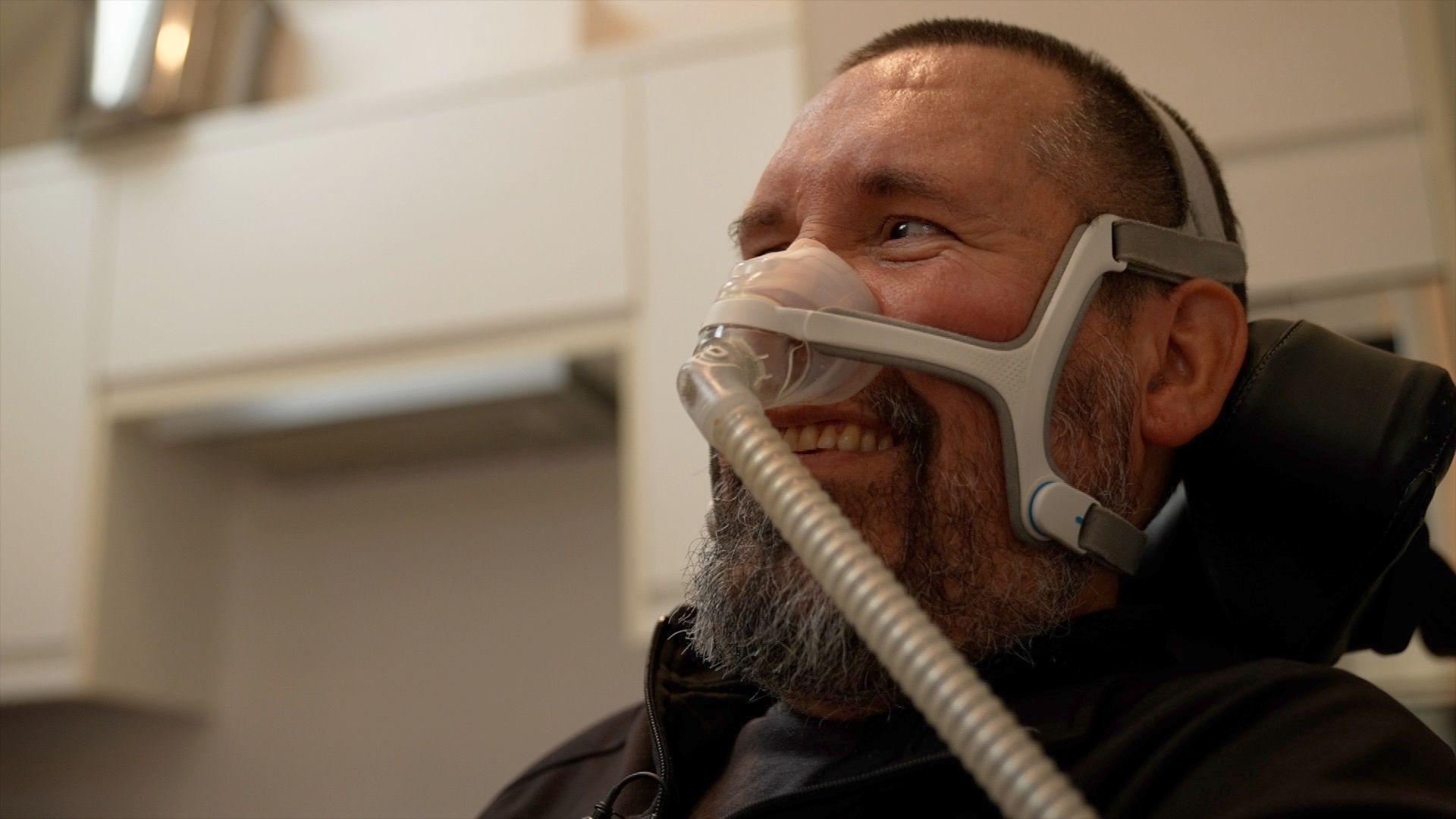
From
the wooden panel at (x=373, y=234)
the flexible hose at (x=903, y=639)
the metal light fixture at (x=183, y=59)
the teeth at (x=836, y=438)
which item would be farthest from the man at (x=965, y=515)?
the metal light fixture at (x=183, y=59)

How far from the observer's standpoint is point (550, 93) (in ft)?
6.86

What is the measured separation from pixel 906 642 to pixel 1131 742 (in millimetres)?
265

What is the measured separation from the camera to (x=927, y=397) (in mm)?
871

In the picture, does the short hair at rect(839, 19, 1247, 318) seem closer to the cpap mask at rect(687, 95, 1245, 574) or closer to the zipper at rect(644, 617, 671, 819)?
the cpap mask at rect(687, 95, 1245, 574)

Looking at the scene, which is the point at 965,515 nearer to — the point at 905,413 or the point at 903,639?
the point at 905,413

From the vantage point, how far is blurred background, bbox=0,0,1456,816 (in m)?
1.36

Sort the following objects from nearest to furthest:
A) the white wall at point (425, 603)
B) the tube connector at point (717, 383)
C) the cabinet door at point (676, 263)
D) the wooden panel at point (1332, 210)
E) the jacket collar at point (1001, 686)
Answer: the tube connector at point (717, 383)
the jacket collar at point (1001, 686)
the wooden panel at point (1332, 210)
the cabinet door at point (676, 263)
the white wall at point (425, 603)

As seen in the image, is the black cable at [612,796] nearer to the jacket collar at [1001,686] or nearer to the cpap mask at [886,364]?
the jacket collar at [1001,686]

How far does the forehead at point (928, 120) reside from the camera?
0.94 metres

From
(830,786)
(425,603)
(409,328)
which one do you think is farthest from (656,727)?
(425,603)

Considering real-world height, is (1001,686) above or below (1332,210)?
below

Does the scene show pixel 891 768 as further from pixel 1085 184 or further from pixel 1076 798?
pixel 1085 184

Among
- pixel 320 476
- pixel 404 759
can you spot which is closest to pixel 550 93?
pixel 320 476

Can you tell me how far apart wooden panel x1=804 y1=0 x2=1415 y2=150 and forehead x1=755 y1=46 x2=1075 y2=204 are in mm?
70
